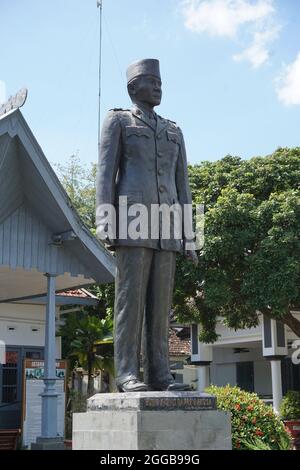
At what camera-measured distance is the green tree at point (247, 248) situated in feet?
54.7

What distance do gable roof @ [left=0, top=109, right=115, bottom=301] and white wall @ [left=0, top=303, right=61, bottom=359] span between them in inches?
153

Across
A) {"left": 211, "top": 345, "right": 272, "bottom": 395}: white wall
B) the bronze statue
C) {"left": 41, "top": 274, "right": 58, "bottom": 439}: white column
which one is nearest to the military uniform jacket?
the bronze statue

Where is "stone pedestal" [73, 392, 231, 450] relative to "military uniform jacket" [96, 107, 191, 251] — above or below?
below

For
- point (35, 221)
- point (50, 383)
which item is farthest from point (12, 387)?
point (35, 221)

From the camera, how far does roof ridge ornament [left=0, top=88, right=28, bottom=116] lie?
1115 centimetres

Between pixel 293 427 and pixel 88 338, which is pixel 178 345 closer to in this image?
pixel 88 338

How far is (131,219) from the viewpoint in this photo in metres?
5.75

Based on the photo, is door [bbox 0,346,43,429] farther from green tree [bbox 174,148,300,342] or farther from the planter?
the planter

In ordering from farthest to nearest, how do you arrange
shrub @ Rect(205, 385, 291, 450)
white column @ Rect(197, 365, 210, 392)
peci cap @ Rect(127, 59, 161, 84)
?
1. white column @ Rect(197, 365, 210, 392)
2. shrub @ Rect(205, 385, 291, 450)
3. peci cap @ Rect(127, 59, 161, 84)

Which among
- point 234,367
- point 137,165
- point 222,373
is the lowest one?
point 222,373

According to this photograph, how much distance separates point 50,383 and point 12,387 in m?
4.76
